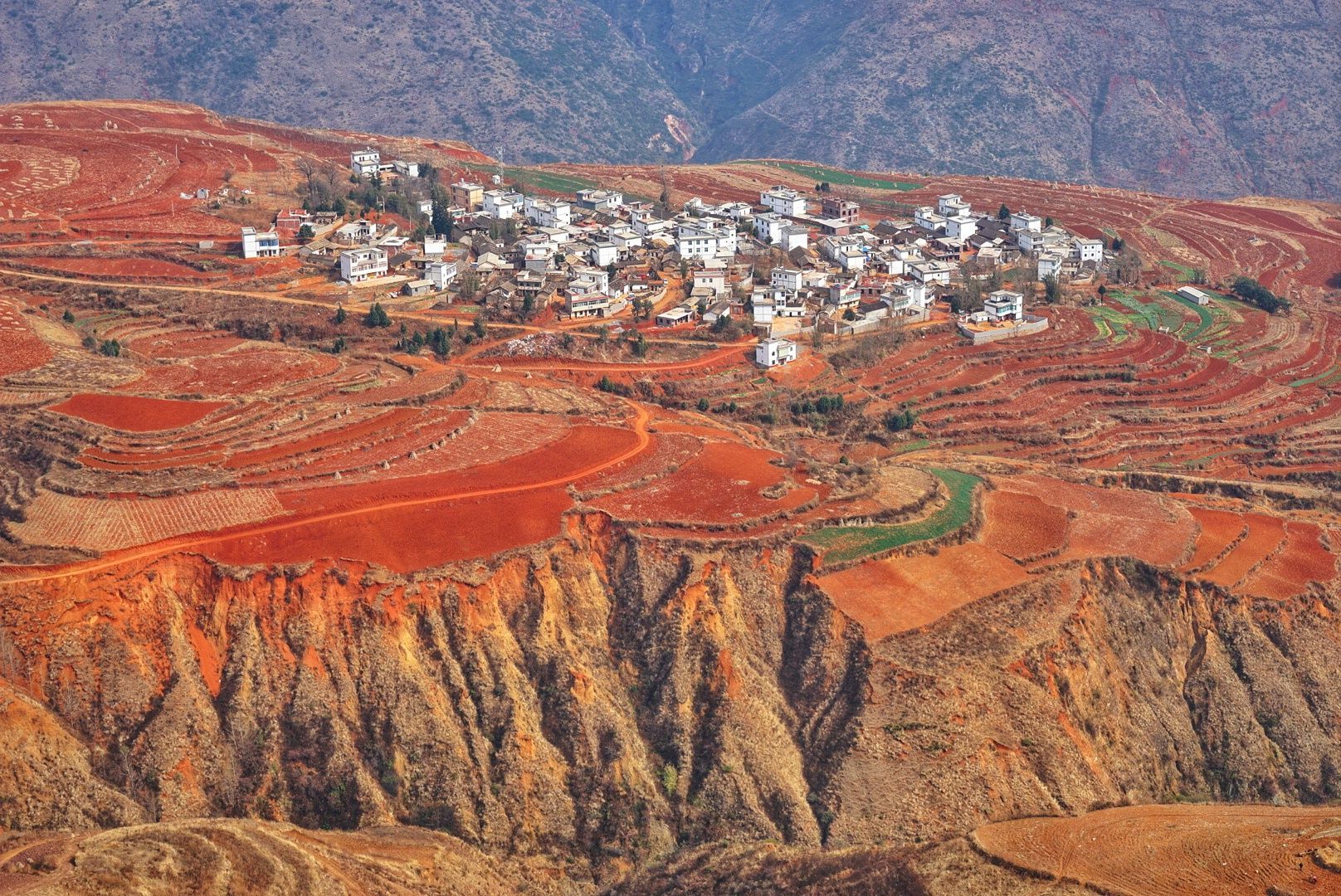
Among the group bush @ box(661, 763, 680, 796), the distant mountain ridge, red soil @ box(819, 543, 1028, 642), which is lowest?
bush @ box(661, 763, 680, 796)

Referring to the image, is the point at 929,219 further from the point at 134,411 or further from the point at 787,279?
the point at 134,411

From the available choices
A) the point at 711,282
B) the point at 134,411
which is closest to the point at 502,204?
the point at 711,282

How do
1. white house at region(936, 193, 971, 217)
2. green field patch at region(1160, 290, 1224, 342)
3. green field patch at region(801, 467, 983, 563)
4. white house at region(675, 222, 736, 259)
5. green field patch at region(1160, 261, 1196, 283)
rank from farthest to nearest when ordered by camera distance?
white house at region(936, 193, 971, 217) → green field patch at region(1160, 261, 1196, 283) → white house at region(675, 222, 736, 259) → green field patch at region(1160, 290, 1224, 342) → green field patch at region(801, 467, 983, 563)

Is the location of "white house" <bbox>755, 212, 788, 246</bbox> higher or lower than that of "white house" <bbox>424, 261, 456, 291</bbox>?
higher

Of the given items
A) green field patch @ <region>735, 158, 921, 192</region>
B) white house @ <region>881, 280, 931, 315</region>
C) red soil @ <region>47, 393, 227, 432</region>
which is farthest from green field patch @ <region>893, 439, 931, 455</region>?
green field patch @ <region>735, 158, 921, 192</region>

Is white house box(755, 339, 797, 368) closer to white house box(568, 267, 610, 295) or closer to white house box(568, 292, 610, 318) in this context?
white house box(568, 292, 610, 318)
